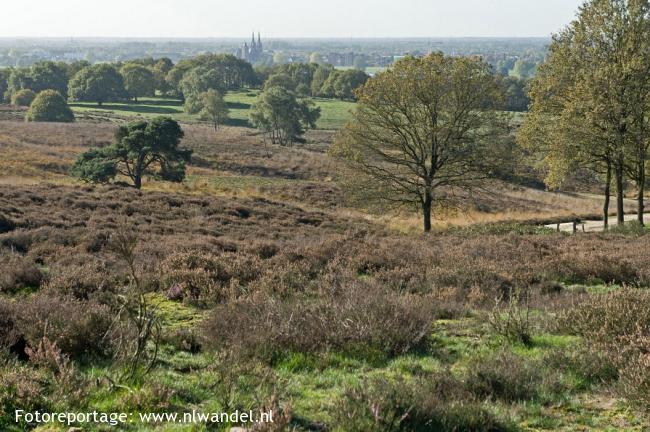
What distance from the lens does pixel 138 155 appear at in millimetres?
41062

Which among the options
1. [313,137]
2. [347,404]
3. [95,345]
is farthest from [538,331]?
[313,137]

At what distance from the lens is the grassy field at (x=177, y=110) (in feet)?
335

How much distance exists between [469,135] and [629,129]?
21.8 ft

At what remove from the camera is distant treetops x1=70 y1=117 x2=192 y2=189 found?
39.8 metres

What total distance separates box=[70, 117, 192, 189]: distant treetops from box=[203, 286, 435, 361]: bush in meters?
33.8

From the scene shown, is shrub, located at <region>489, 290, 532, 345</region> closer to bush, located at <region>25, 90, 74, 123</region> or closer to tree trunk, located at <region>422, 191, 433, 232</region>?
tree trunk, located at <region>422, 191, 433, 232</region>

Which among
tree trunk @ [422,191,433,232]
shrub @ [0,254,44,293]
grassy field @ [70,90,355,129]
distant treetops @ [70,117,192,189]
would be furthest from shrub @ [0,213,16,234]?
grassy field @ [70,90,355,129]

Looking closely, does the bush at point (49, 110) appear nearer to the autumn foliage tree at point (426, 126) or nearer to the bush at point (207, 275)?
the autumn foliage tree at point (426, 126)

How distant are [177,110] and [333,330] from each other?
111 meters

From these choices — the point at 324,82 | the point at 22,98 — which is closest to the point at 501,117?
the point at 22,98

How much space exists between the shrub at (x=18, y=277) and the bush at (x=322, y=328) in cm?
432

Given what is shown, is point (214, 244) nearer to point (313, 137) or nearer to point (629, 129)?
point (629, 129)

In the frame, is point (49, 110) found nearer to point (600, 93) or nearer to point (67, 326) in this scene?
point (600, 93)

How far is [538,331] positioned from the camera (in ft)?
28.0
